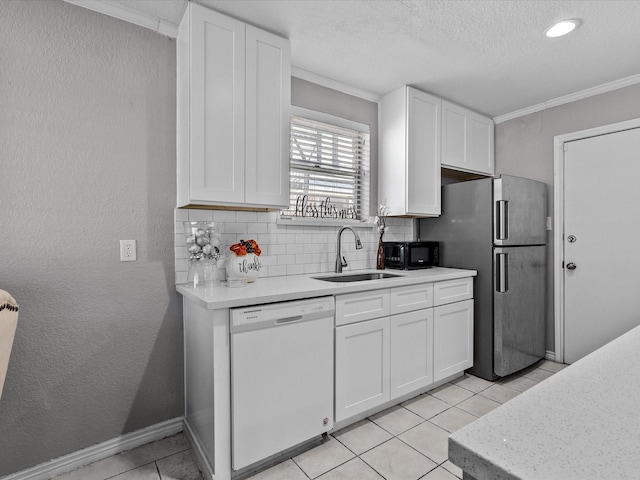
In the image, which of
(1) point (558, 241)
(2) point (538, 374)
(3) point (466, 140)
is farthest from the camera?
(3) point (466, 140)

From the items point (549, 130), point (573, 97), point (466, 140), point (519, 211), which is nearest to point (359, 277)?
point (519, 211)

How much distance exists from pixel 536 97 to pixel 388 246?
6.36 feet

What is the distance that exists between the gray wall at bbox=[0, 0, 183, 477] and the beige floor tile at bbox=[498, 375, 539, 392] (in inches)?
96.2

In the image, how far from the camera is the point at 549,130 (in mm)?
3273

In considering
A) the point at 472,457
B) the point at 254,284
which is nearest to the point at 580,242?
the point at 254,284

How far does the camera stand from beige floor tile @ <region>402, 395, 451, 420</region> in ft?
7.58

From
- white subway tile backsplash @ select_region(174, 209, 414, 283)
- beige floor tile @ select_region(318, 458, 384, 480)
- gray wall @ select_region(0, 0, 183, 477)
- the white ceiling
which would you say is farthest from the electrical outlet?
beige floor tile @ select_region(318, 458, 384, 480)

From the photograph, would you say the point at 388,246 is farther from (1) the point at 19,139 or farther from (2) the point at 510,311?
(1) the point at 19,139

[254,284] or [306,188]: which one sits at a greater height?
[306,188]

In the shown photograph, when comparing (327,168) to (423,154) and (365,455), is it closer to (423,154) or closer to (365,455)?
(423,154)

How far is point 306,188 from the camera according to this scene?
273cm

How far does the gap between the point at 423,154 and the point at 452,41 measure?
903 mm

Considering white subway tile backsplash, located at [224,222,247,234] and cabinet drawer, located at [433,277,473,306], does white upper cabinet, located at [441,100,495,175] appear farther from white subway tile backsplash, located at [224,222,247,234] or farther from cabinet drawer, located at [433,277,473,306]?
white subway tile backsplash, located at [224,222,247,234]

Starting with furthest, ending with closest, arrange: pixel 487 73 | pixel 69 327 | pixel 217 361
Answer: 1. pixel 487 73
2. pixel 69 327
3. pixel 217 361
